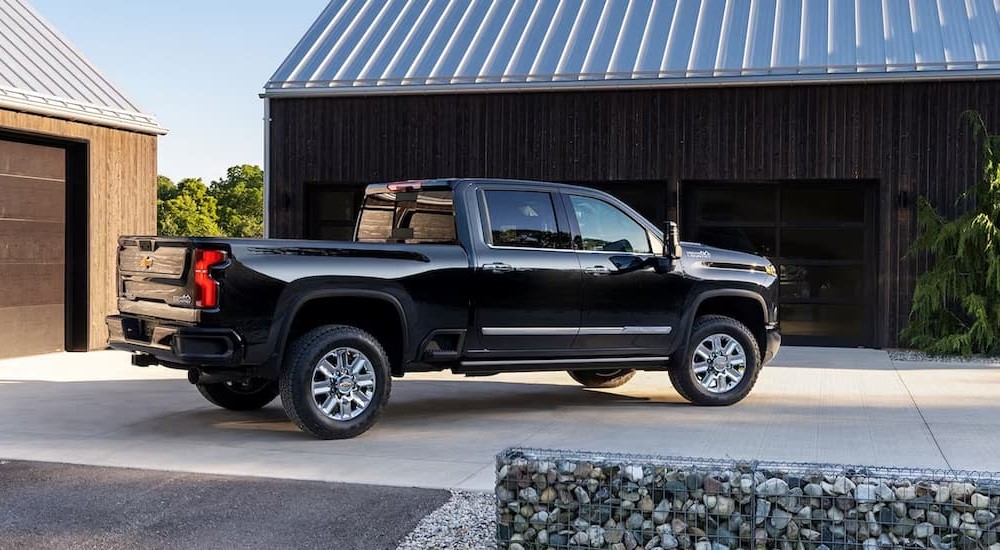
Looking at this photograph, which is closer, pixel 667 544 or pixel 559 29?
pixel 667 544

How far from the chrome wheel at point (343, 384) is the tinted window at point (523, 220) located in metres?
1.55

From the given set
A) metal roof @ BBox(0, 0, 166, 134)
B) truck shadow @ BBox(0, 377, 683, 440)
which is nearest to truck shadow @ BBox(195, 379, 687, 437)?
truck shadow @ BBox(0, 377, 683, 440)

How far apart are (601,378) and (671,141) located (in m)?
5.95

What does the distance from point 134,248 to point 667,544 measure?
5.61 metres

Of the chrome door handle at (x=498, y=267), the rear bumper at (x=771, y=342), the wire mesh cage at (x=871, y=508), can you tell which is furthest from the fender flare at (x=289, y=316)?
the wire mesh cage at (x=871, y=508)

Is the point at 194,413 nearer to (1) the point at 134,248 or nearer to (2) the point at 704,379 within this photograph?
(1) the point at 134,248

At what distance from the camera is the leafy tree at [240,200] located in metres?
73.8

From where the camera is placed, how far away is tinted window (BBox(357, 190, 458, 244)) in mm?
9711

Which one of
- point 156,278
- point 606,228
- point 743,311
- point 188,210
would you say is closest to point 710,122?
point 743,311

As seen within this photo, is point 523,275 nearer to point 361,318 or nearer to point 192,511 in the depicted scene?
point 361,318

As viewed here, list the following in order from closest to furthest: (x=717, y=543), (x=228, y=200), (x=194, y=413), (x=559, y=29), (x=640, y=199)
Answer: (x=717, y=543) < (x=194, y=413) < (x=640, y=199) < (x=559, y=29) < (x=228, y=200)

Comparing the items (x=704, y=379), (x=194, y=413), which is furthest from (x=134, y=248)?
(x=704, y=379)

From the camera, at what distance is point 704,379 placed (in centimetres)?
1066

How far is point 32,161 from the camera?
15102 millimetres
